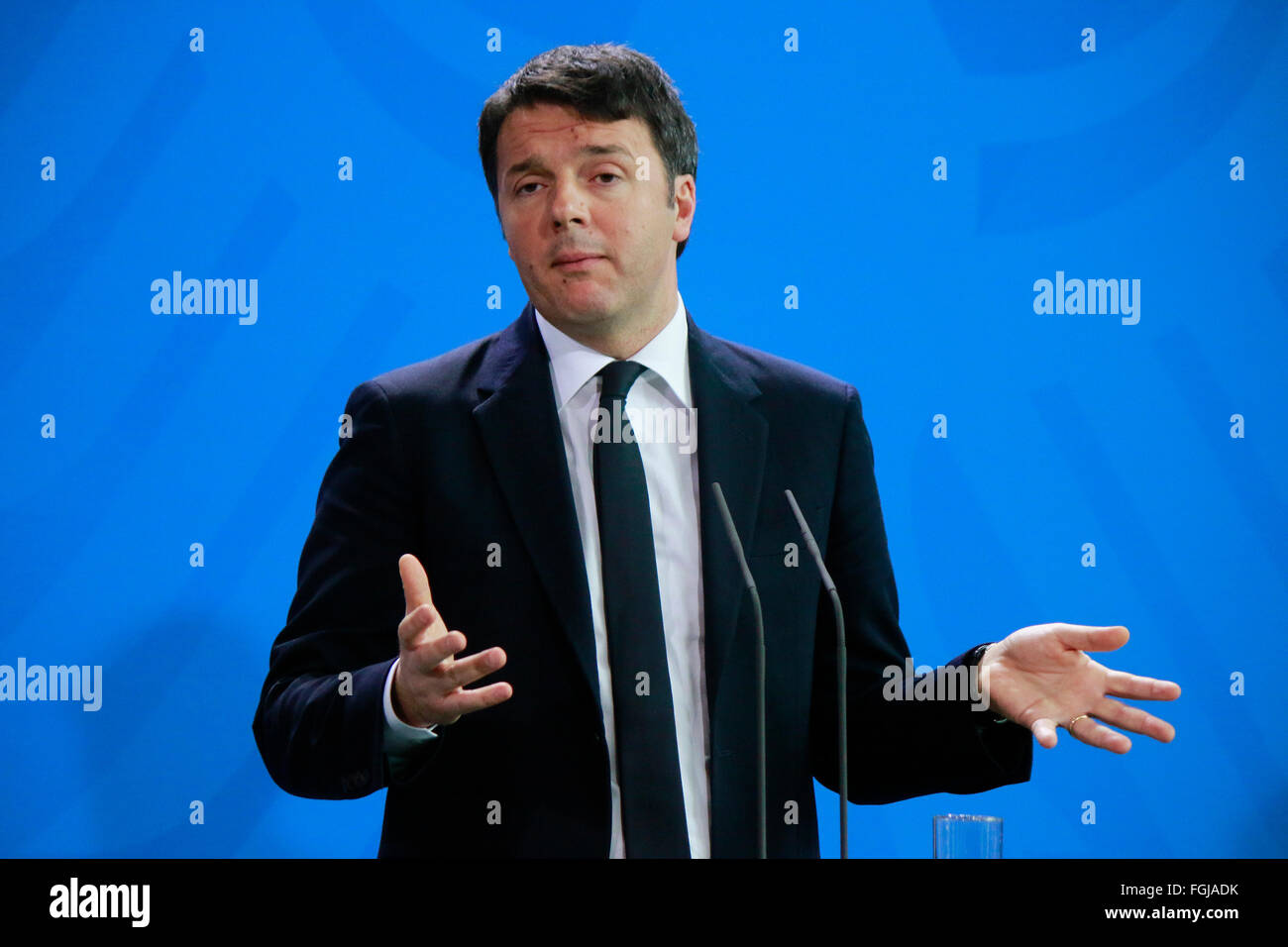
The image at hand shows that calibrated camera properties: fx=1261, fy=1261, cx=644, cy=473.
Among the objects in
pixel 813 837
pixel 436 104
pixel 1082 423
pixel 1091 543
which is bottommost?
pixel 813 837

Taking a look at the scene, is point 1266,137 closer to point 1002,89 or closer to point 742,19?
point 1002,89

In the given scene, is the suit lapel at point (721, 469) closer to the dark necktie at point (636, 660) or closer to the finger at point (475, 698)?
the dark necktie at point (636, 660)

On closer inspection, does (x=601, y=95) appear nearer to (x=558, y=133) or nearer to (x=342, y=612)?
(x=558, y=133)

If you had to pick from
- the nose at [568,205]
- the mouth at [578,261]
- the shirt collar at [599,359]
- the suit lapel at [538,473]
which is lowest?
the suit lapel at [538,473]

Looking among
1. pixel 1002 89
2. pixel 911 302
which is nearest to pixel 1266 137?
pixel 1002 89

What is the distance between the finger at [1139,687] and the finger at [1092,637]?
49mm

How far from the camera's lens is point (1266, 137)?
3.18m

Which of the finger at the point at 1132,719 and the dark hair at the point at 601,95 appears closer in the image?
the finger at the point at 1132,719

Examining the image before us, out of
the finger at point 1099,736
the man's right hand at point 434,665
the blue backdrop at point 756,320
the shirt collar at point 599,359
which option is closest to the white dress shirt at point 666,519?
the shirt collar at point 599,359

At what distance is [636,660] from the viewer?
1.82m

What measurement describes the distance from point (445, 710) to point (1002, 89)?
2.28 m

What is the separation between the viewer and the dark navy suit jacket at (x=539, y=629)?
5.96 ft

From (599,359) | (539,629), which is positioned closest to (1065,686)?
(539,629)
